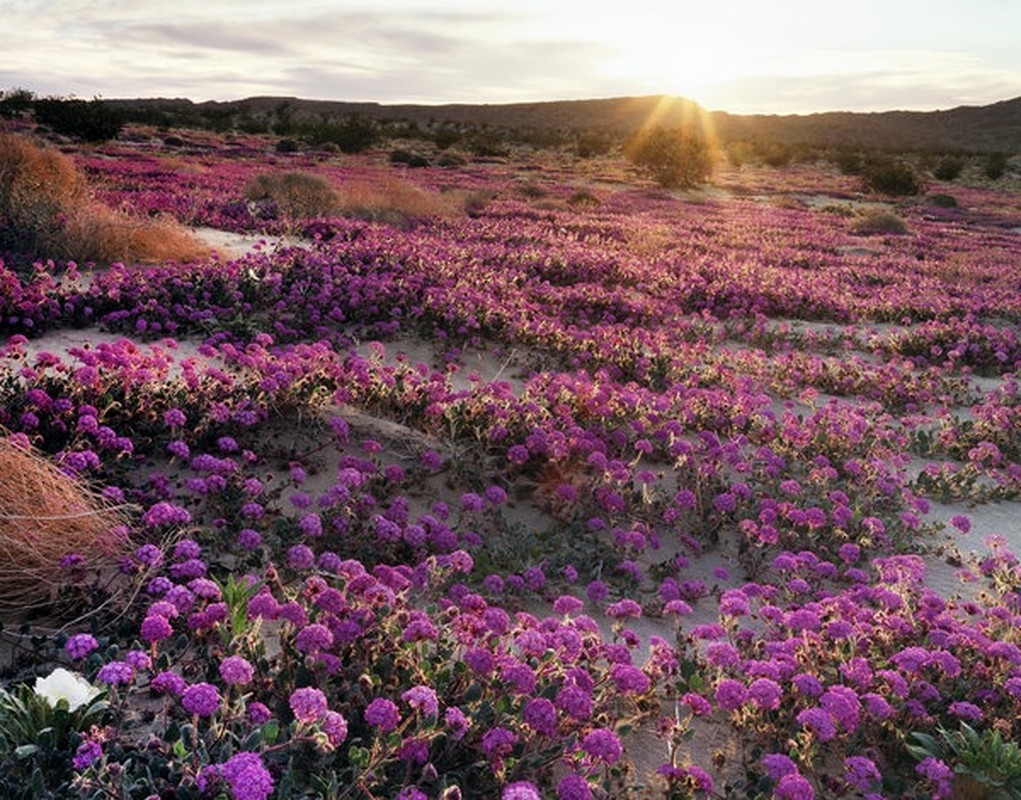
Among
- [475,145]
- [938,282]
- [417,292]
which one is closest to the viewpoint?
[417,292]

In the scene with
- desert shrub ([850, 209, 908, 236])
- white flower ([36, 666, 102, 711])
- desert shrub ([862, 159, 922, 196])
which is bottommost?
white flower ([36, 666, 102, 711])

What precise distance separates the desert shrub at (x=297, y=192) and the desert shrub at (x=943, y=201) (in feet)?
100

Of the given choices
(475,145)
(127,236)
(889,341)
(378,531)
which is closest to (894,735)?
(378,531)

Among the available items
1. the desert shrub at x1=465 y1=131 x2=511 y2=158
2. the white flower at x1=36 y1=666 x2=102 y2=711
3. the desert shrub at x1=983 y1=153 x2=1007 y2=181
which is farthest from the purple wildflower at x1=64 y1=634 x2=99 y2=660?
the desert shrub at x1=983 y1=153 x2=1007 y2=181

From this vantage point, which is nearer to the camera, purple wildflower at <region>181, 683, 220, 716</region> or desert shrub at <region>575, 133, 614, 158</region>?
purple wildflower at <region>181, 683, 220, 716</region>

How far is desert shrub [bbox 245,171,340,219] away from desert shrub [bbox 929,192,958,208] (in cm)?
3062

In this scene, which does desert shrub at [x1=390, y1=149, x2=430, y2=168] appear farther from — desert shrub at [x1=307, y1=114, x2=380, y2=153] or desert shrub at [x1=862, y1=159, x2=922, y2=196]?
desert shrub at [x1=862, y1=159, x2=922, y2=196]

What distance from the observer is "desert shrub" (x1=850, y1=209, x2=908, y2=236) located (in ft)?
91.2

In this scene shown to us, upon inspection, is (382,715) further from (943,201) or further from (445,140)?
(445,140)

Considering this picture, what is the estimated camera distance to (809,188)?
44.8 m

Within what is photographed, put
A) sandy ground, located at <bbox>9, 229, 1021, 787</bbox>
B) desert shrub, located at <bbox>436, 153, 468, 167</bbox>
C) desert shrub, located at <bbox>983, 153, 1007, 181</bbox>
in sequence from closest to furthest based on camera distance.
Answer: sandy ground, located at <bbox>9, 229, 1021, 787</bbox>, desert shrub, located at <bbox>436, 153, 468, 167</bbox>, desert shrub, located at <bbox>983, 153, 1007, 181</bbox>

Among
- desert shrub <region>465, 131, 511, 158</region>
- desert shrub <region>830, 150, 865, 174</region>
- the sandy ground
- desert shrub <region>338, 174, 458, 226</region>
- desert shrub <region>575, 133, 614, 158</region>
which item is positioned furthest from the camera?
desert shrub <region>575, 133, 614, 158</region>

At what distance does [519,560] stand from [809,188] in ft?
146

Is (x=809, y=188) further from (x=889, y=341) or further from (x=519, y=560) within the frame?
(x=519, y=560)
